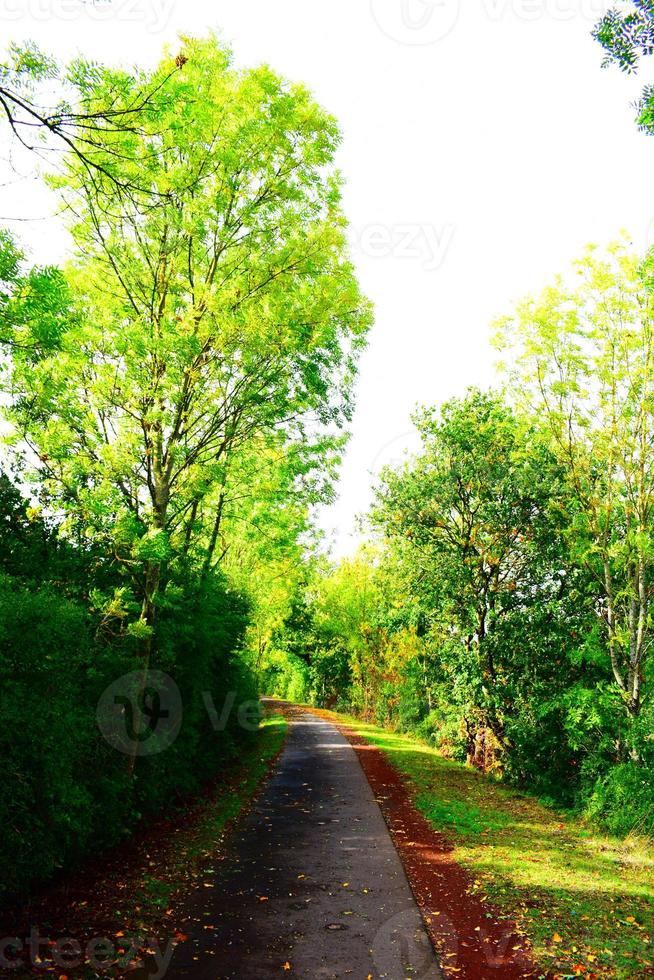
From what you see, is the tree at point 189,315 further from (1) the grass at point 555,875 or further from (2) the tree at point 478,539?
(2) the tree at point 478,539

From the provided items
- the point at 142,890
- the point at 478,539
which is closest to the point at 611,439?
the point at 478,539

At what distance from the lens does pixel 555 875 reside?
7367 millimetres

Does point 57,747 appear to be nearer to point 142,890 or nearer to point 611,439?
point 142,890

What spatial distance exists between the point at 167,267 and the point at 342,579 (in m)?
26.3

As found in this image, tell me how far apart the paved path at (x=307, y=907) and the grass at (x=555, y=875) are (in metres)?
1.03

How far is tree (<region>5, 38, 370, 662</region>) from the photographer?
7914 mm

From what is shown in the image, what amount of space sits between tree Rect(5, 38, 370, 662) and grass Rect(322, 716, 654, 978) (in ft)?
17.1

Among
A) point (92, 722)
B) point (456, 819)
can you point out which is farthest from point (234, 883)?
point (456, 819)

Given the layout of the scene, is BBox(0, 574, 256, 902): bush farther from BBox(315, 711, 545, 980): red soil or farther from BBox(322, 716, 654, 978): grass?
BBox(322, 716, 654, 978): grass

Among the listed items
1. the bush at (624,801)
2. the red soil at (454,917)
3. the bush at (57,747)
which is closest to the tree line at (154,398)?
the bush at (57,747)

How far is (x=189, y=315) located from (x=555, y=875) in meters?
8.53

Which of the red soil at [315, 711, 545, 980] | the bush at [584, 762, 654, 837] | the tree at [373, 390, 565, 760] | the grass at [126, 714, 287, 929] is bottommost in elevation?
the grass at [126, 714, 287, 929]

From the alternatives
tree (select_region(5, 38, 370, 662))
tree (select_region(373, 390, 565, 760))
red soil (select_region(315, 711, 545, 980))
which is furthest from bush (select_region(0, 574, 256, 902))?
tree (select_region(373, 390, 565, 760))

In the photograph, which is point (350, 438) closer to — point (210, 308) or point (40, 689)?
point (210, 308)
